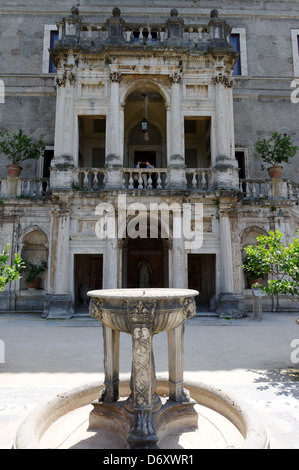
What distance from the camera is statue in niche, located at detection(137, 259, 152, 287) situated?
15.3 meters

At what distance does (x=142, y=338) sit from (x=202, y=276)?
12.7 meters

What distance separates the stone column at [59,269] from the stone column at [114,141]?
6.90ft

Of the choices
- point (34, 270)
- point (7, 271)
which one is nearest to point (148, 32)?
point (34, 270)

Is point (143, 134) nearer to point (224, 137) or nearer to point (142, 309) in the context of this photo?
point (224, 137)

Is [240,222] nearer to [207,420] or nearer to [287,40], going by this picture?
[207,420]

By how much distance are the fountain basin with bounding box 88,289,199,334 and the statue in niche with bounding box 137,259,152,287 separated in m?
11.7

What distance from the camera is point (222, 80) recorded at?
41.3 ft

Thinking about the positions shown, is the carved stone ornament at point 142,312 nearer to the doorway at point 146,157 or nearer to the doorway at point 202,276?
the doorway at point 202,276

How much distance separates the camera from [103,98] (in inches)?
495

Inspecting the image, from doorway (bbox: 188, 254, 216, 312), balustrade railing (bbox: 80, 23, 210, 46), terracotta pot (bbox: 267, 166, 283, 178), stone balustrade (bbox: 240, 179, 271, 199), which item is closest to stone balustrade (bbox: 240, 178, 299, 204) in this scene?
stone balustrade (bbox: 240, 179, 271, 199)

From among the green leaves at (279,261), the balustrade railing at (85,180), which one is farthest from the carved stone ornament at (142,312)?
the balustrade railing at (85,180)

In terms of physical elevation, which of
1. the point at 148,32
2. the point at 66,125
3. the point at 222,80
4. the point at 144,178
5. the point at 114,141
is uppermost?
the point at 148,32

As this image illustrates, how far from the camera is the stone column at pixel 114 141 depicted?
11836 millimetres
